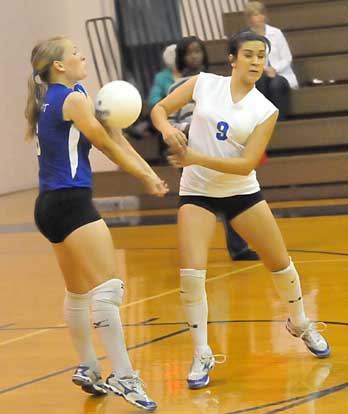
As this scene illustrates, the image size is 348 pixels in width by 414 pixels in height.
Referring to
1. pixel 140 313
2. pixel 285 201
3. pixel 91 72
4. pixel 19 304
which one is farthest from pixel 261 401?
pixel 91 72

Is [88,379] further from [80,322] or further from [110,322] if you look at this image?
[110,322]

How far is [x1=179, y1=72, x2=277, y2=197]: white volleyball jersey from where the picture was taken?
5457 millimetres

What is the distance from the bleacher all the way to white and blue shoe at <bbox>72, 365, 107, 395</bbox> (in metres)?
6.98

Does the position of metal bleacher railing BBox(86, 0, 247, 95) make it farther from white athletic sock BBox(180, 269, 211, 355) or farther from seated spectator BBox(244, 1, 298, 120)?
white athletic sock BBox(180, 269, 211, 355)

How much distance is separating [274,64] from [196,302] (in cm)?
717

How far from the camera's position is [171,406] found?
500 centimetres

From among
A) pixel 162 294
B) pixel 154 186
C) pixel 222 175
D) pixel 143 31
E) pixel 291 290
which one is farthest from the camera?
pixel 143 31

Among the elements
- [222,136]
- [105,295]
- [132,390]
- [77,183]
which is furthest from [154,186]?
[132,390]

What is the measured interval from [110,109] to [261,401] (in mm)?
1414

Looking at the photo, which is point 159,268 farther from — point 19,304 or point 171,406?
point 171,406

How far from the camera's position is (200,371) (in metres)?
5.30

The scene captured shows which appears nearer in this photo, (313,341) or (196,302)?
(196,302)

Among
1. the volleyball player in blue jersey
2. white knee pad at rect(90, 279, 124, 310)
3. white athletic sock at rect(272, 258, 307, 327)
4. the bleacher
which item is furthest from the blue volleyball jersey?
the bleacher

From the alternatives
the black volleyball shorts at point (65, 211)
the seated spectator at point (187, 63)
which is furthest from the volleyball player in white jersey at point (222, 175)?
the seated spectator at point (187, 63)
